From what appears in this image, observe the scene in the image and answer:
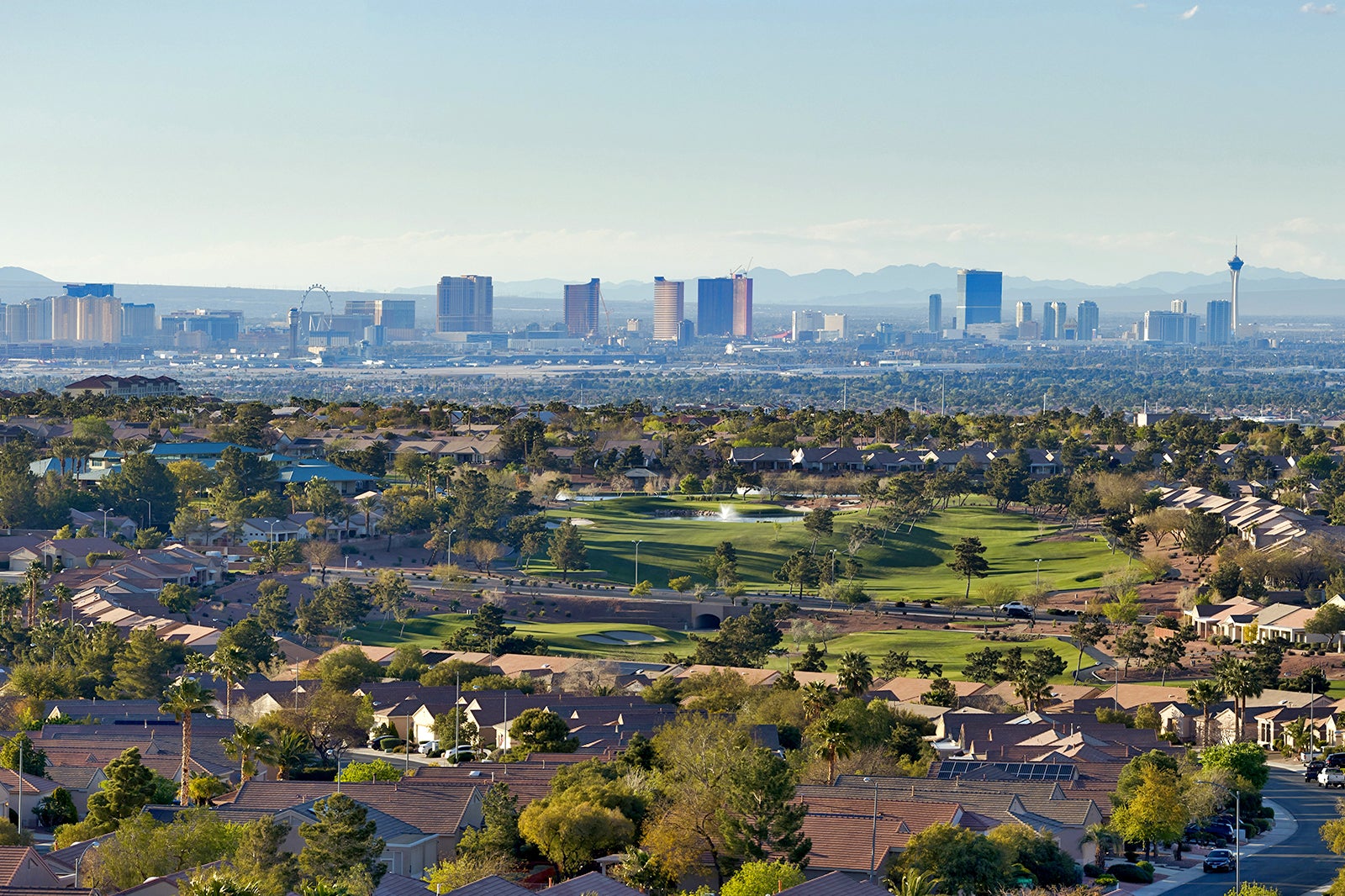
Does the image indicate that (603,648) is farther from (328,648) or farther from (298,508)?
(298,508)

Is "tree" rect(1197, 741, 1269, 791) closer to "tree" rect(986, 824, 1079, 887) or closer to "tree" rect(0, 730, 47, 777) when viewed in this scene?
"tree" rect(986, 824, 1079, 887)

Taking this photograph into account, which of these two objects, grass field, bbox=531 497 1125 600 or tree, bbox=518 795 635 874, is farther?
grass field, bbox=531 497 1125 600

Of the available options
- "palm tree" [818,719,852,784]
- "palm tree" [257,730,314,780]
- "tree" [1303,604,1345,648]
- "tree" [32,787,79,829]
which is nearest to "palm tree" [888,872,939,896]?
"palm tree" [818,719,852,784]

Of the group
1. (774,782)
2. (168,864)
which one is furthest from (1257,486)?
(168,864)

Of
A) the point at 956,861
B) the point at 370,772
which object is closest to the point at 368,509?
the point at 370,772

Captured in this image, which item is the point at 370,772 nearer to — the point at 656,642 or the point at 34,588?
the point at 656,642

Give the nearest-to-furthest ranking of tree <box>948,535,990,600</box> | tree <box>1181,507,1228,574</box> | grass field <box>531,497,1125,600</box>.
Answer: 1. tree <box>948,535,990,600</box>
2. grass field <box>531,497,1125,600</box>
3. tree <box>1181,507,1228,574</box>

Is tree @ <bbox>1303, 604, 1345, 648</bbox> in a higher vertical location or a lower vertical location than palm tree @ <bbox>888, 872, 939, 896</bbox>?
lower
